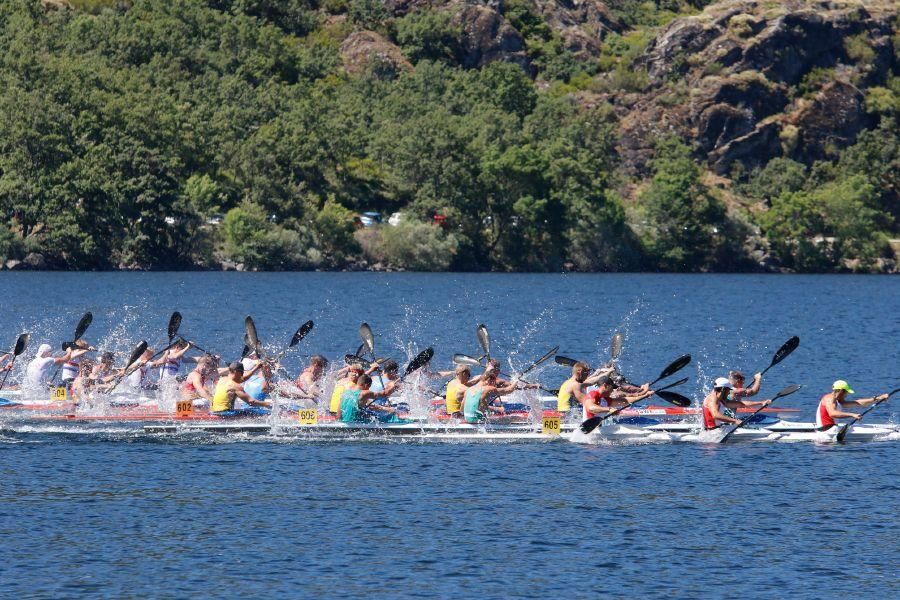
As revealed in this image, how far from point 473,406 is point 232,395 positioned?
5.58 metres

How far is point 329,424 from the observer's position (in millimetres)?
35562

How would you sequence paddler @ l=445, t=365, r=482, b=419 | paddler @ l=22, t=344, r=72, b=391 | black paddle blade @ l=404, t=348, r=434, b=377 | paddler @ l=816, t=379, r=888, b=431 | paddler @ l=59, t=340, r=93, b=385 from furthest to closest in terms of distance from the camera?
1. paddler @ l=22, t=344, r=72, b=391
2. paddler @ l=59, t=340, r=93, b=385
3. black paddle blade @ l=404, t=348, r=434, b=377
4. paddler @ l=445, t=365, r=482, b=419
5. paddler @ l=816, t=379, r=888, b=431

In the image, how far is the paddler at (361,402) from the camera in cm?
3534

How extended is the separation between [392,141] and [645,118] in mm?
39229

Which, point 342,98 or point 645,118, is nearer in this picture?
point 342,98

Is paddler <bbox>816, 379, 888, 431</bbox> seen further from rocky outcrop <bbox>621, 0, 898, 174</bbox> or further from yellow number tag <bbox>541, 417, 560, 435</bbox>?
rocky outcrop <bbox>621, 0, 898, 174</bbox>

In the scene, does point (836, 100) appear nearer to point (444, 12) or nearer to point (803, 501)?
point (444, 12)

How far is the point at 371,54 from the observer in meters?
163

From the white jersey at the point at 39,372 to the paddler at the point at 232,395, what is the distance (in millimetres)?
6406

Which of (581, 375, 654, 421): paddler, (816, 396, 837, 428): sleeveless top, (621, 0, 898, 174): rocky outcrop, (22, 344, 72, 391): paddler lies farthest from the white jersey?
(621, 0, 898, 174): rocky outcrop

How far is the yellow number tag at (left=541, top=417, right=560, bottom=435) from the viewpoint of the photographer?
116 ft

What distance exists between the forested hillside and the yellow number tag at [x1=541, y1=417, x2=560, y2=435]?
7643cm

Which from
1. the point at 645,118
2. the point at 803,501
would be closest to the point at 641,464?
the point at 803,501

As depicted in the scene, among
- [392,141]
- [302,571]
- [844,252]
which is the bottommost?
[302,571]
